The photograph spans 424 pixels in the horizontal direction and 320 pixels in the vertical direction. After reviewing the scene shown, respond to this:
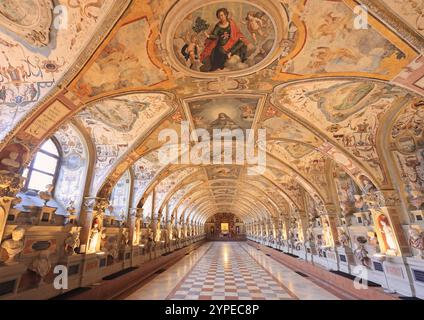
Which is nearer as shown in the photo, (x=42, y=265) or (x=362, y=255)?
(x=42, y=265)

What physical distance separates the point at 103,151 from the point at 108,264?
545 centimetres

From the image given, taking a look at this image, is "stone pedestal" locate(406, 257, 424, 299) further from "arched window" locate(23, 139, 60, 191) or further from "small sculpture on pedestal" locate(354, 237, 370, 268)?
"arched window" locate(23, 139, 60, 191)

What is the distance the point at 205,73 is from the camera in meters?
6.19

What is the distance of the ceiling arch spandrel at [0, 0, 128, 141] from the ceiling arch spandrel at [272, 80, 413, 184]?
540 centimetres

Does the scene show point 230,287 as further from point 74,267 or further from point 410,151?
point 410,151

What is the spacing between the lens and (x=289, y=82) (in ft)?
21.3

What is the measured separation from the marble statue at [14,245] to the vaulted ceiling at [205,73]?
210cm

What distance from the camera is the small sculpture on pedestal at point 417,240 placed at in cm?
670

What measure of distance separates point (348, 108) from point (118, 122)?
880cm

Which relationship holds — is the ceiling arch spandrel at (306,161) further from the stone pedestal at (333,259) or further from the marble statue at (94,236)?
the marble statue at (94,236)

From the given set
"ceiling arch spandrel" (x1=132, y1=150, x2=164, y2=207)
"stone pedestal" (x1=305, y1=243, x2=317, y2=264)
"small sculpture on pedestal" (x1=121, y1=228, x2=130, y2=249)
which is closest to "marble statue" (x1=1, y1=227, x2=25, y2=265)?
"small sculpture on pedestal" (x1=121, y1=228, x2=130, y2=249)

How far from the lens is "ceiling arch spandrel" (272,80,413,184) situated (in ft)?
21.9

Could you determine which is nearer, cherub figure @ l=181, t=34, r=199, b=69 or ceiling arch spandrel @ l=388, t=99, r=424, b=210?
cherub figure @ l=181, t=34, r=199, b=69

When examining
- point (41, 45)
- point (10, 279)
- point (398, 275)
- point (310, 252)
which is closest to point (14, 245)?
point (10, 279)
